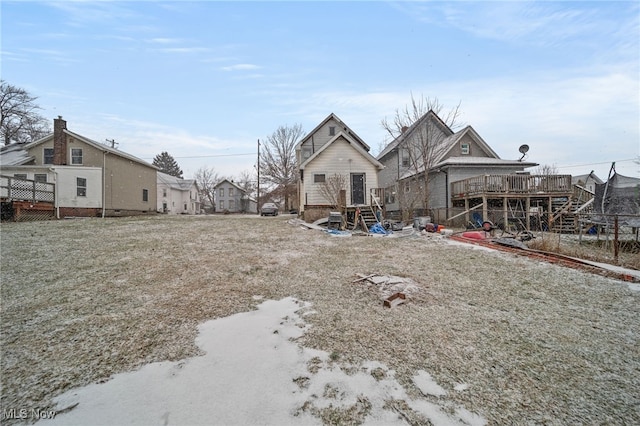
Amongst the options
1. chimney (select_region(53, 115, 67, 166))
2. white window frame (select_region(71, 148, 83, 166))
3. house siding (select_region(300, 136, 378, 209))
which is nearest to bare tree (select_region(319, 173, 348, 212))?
house siding (select_region(300, 136, 378, 209))

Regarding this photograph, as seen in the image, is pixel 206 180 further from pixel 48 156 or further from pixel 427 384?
pixel 427 384

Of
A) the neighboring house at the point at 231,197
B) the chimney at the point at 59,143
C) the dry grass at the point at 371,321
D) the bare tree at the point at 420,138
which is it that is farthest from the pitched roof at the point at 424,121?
the neighboring house at the point at 231,197

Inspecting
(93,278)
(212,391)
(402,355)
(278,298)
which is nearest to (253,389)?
(212,391)

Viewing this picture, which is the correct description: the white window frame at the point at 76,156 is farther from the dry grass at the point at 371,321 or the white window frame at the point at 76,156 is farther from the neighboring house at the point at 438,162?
the neighboring house at the point at 438,162

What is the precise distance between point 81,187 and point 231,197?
30119 millimetres

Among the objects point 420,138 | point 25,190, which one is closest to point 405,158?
point 420,138

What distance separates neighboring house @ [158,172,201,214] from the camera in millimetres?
37537

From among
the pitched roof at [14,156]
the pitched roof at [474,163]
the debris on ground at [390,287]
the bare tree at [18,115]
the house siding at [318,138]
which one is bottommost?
the debris on ground at [390,287]

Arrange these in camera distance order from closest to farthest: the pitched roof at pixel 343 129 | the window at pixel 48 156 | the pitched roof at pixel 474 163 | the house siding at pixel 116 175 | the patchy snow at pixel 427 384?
the patchy snow at pixel 427 384 → the window at pixel 48 156 → the house siding at pixel 116 175 → the pitched roof at pixel 474 163 → the pitched roof at pixel 343 129

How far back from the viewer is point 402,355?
8.32 ft

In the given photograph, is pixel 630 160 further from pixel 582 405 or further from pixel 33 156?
pixel 33 156

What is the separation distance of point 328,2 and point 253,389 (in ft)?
36.0

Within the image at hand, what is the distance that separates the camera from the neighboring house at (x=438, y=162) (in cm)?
1794

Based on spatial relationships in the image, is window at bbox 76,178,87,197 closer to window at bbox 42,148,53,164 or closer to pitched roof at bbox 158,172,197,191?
window at bbox 42,148,53,164
